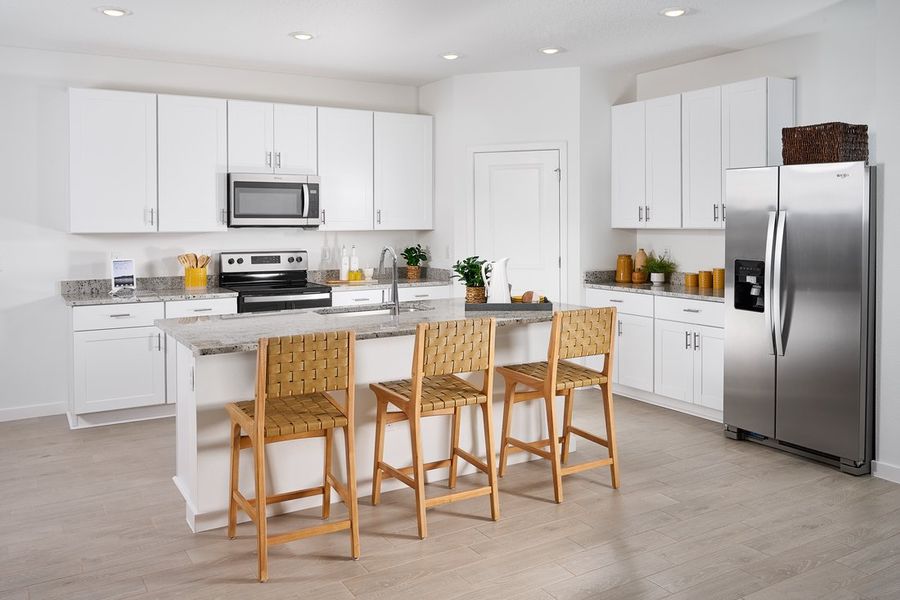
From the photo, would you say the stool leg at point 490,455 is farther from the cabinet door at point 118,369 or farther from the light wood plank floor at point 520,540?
the cabinet door at point 118,369

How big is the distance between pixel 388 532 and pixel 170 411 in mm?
2765

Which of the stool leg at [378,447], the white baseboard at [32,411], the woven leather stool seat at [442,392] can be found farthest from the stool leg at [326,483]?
the white baseboard at [32,411]

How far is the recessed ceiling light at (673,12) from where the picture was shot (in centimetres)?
441

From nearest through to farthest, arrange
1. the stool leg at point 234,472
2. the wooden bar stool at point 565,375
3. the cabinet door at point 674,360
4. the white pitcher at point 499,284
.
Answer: the stool leg at point 234,472 < the wooden bar stool at point 565,375 < the white pitcher at point 499,284 < the cabinet door at point 674,360

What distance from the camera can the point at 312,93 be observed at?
21.0 feet

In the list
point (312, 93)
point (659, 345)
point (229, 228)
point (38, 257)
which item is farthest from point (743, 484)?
point (38, 257)

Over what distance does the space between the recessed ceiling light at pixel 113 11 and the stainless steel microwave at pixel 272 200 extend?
5.01 ft

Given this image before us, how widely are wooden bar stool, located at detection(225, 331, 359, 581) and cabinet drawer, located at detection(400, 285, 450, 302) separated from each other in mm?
3117

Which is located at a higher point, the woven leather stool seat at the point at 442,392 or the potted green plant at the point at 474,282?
the potted green plant at the point at 474,282

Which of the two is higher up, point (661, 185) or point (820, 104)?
point (820, 104)

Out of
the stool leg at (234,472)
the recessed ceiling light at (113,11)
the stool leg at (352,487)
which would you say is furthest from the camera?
the recessed ceiling light at (113,11)

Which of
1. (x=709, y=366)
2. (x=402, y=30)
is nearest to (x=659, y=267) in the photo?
(x=709, y=366)

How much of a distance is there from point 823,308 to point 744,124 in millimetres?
1533

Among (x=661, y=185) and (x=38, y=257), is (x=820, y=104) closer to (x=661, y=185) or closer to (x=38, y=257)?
(x=661, y=185)
